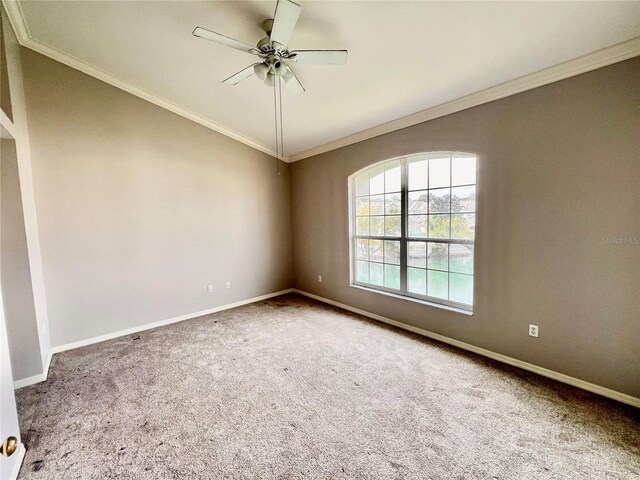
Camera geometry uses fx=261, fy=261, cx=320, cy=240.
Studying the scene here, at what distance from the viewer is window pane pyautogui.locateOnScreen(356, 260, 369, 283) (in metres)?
4.13

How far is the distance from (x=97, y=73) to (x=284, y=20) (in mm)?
2908

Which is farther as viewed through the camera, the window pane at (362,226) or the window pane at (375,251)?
the window pane at (362,226)

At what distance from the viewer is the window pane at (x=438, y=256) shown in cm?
314

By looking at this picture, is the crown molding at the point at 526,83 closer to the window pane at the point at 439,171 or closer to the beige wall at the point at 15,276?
the window pane at the point at 439,171

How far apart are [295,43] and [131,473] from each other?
3.32m

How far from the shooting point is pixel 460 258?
3.01 meters

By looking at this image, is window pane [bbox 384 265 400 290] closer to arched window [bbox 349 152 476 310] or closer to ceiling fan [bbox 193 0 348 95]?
arched window [bbox 349 152 476 310]

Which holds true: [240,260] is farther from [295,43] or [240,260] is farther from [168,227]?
[295,43]

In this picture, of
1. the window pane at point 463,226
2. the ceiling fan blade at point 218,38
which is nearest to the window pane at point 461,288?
the window pane at point 463,226

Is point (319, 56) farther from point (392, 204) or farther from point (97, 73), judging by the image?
point (97, 73)

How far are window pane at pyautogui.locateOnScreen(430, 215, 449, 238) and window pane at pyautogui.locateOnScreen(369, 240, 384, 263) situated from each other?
829mm

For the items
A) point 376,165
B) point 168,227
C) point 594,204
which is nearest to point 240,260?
point 168,227

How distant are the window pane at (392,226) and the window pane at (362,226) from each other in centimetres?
35

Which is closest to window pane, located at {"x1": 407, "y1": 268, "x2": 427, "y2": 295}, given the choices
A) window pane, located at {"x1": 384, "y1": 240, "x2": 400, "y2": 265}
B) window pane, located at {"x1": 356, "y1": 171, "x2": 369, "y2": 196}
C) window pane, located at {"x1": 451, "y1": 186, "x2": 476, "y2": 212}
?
window pane, located at {"x1": 384, "y1": 240, "x2": 400, "y2": 265}
